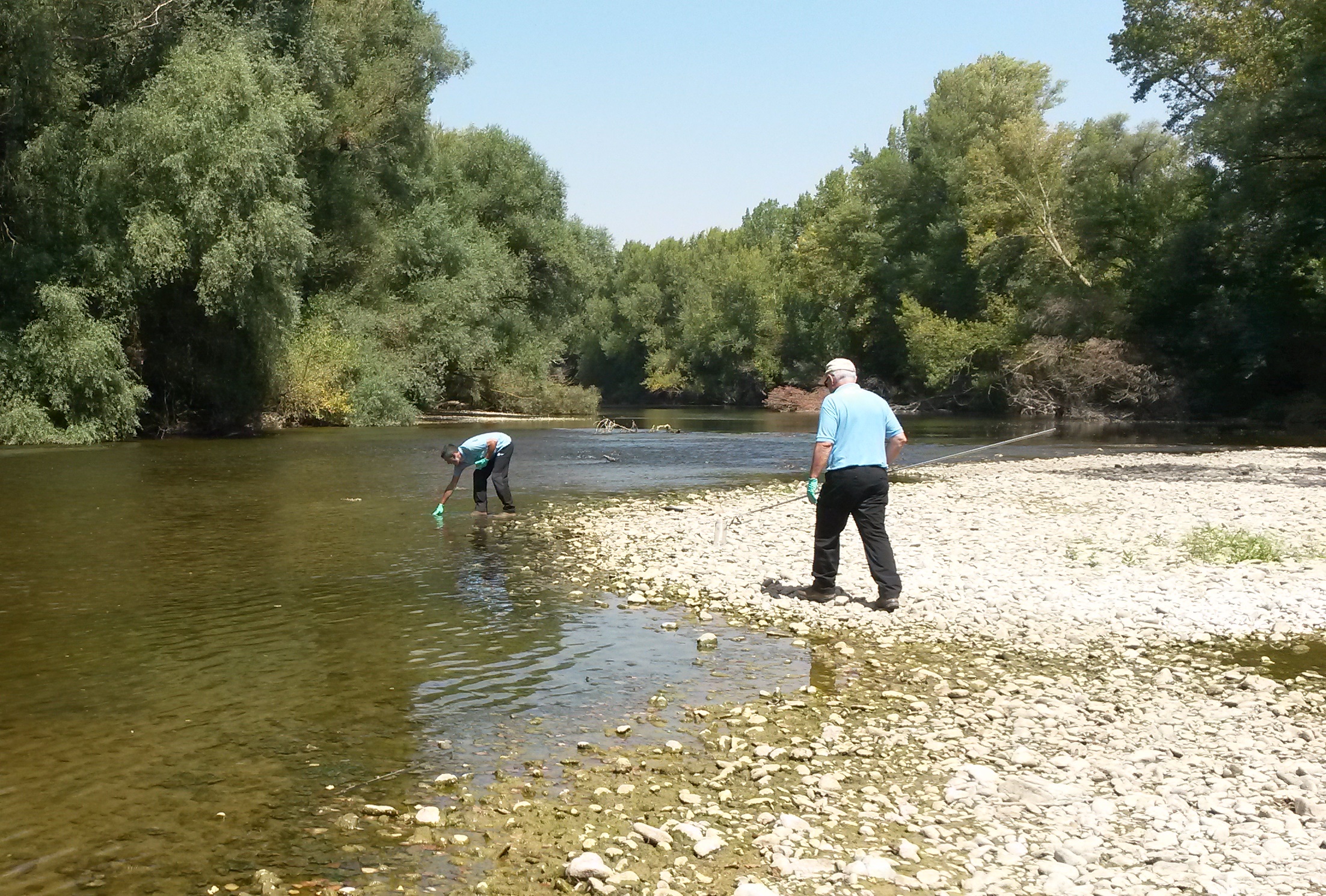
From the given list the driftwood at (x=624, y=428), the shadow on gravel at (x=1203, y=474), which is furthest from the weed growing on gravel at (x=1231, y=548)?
the driftwood at (x=624, y=428)

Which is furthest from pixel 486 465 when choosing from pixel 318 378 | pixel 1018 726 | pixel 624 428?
pixel 624 428

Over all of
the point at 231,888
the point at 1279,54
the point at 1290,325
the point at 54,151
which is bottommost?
the point at 231,888

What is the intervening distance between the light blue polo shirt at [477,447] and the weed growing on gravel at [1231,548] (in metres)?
10.1

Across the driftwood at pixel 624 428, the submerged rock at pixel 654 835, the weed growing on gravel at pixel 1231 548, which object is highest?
the driftwood at pixel 624 428

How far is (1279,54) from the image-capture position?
136 ft

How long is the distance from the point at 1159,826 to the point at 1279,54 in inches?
1730

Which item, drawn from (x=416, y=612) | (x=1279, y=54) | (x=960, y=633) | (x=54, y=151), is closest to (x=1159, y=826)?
(x=960, y=633)

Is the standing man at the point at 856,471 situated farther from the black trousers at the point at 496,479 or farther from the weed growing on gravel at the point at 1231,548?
the black trousers at the point at 496,479

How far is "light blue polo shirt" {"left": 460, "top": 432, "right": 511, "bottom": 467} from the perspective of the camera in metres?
18.2

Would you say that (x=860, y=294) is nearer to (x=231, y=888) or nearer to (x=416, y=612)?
(x=416, y=612)

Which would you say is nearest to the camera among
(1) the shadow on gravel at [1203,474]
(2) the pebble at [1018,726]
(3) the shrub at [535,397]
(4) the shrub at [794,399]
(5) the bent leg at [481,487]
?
(2) the pebble at [1018,726]

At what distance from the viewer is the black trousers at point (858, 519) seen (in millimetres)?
11070

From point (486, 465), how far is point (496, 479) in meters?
0.29

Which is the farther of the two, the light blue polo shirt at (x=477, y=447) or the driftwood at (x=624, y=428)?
the driftwood at (x=624, y=428)
